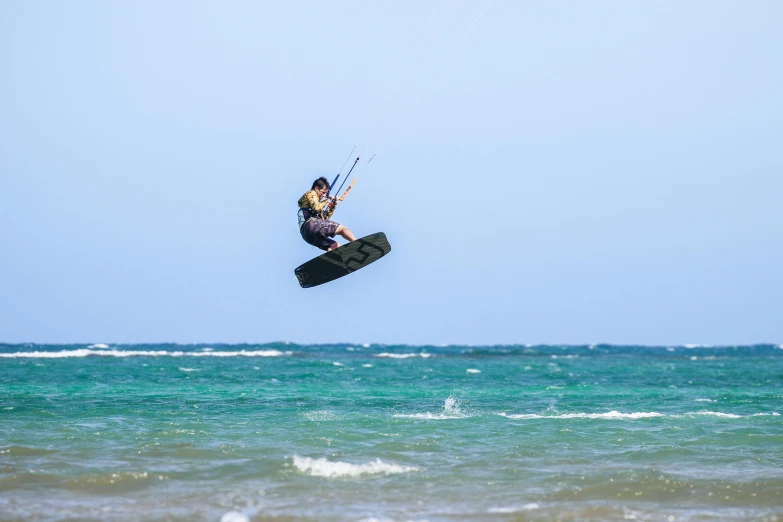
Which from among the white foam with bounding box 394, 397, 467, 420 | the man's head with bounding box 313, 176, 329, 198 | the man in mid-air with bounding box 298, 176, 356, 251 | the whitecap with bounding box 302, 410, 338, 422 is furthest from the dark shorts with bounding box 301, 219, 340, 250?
the white foam with bounding box 394, 397, 467, 420

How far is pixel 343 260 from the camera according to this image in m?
14.0

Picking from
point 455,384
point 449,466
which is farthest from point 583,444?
point 455,384

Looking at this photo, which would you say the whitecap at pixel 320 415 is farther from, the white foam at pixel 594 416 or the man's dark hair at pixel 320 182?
the man's dark hair at pixel 320 182

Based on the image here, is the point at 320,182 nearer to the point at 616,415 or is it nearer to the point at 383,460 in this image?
the point at 383,460

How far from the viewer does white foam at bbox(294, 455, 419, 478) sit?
1023 cm

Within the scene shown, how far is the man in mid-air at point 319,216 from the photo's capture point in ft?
44.5

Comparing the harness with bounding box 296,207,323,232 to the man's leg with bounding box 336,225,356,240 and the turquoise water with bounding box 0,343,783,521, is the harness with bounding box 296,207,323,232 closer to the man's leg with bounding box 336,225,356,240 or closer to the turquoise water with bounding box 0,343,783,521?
the man's leg with bounding box 336,225,356,240

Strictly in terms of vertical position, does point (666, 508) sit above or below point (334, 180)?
below

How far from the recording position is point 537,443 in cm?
1284

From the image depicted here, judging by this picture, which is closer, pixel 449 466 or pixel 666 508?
pixel 666 508

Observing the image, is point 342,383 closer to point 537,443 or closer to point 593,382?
point 593,382

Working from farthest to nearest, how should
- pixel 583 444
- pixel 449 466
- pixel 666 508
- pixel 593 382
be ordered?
pixel 593 382 → pixel 583 444 → pixel 449 466 → pixel 666 508

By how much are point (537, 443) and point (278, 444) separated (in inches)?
155

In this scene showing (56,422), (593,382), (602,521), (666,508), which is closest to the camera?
(602,521)
